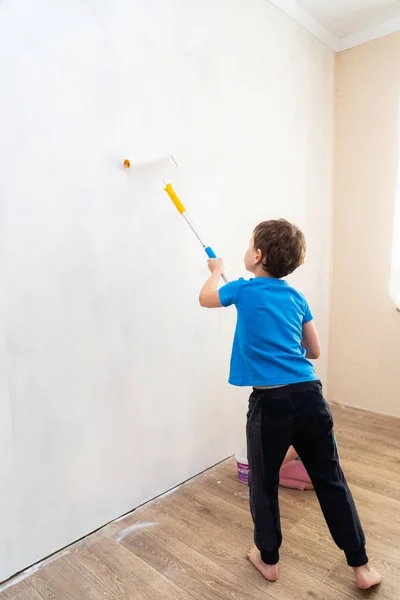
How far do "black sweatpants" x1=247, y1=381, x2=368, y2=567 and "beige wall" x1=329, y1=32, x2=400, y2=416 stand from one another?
157 cm

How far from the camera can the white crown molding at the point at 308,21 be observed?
235 centimetres

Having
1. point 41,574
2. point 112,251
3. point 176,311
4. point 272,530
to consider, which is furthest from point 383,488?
point 112,251

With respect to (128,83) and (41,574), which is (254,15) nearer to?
(128,83)

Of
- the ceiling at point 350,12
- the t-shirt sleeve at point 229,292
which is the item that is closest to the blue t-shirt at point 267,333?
the t-shirt sleeve at point 229,292

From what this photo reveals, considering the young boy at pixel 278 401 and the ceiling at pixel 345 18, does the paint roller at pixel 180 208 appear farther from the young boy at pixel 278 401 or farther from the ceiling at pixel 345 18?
the ceiling at pixel 345 18

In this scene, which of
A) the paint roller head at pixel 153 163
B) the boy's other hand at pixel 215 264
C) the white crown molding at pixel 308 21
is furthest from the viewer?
the white crown molding at pixel 308 21

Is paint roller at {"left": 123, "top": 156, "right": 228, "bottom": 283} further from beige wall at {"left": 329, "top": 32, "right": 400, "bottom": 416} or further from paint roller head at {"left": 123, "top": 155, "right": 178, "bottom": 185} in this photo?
beige wall at {"left": 329, "top": 32, "right": 400, "bottom": 416}

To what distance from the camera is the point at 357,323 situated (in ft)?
9.36

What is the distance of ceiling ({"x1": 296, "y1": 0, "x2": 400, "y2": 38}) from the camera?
2398 millimetres

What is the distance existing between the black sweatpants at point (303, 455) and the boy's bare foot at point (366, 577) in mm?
23

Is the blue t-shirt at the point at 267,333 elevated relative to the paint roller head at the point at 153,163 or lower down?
lower down

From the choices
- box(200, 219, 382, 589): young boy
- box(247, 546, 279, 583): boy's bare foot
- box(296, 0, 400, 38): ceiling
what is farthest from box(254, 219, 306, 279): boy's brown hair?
box(296, 0, 400, 38): ceiling

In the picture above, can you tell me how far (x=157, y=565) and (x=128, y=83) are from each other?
5.41ft

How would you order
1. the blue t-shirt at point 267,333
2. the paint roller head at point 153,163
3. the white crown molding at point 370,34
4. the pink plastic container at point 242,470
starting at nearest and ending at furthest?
the blue t-shirt at point 267,333
the paint roller head at point 153,163
the pink plastic container at point 242,470
the white crown molding at point 370,34
